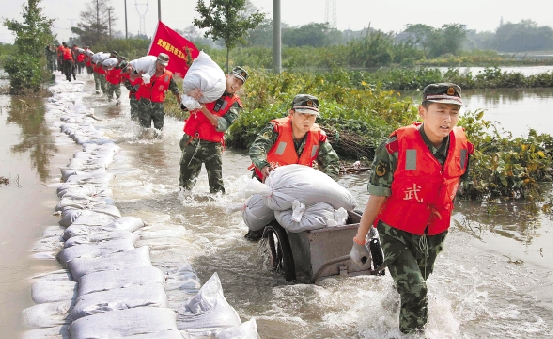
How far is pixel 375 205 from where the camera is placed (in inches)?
132

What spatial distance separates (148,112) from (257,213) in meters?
6.84

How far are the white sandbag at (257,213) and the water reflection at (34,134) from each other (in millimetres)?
3950

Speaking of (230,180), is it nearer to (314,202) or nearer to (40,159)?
(40,159)

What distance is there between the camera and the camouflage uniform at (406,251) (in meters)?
3.29

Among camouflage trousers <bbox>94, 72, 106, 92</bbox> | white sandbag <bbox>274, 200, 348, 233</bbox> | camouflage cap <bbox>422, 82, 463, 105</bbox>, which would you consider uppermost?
camouflage trousers <bbox>94, 72, 106, 92</bbox>

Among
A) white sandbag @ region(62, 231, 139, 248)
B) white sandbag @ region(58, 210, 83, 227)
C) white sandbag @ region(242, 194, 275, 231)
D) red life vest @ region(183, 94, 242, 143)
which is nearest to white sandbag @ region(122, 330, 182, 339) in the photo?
white sandbag @ region(242, 194, 275, 231)

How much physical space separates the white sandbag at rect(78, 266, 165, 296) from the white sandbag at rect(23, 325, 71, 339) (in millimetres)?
279

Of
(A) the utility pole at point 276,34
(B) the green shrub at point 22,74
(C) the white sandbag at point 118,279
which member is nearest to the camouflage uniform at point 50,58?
(B) the green shrub at point 22,74

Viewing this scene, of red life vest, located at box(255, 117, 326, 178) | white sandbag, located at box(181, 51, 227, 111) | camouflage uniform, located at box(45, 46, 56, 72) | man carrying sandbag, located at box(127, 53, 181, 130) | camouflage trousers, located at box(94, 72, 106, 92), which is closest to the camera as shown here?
red life vest, located at box(255, 117, 326, 178)

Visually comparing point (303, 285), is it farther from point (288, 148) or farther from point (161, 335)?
point (161, 335)

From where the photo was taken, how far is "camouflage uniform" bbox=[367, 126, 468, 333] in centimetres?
329

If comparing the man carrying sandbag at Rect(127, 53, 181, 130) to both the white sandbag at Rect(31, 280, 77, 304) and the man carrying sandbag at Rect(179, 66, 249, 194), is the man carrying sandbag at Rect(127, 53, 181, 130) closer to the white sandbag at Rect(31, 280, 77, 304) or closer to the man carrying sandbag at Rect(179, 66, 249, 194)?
the man carrying sandbag at Rect(179, 66, 249, 194)

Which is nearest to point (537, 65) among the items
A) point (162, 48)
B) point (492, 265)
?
point (162, 48)

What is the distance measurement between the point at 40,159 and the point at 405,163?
723 centimetres
